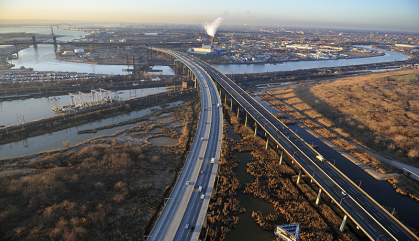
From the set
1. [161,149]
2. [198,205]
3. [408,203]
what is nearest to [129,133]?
[161,149]

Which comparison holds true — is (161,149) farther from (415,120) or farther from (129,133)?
(415,120)

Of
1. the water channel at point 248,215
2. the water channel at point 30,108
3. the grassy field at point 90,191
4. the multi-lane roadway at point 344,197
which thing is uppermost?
the water channel at point 30,108

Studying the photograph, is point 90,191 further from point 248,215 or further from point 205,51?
point 205,51

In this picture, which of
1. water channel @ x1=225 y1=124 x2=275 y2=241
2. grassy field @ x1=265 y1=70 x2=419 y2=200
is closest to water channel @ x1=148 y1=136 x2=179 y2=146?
water channel @ x1=225 y1=124 x2=275 y2=241

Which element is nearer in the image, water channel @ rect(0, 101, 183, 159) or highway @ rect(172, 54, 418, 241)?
highway @ rect(172, 54, 418, 241)

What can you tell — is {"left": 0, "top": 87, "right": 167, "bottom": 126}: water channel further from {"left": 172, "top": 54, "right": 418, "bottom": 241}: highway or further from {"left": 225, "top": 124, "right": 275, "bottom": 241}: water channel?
{"left": 172, "top": 54, "right": 418, "bottom": 241}: highway

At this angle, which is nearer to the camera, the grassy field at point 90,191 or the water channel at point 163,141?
the grassy field at point 90,191

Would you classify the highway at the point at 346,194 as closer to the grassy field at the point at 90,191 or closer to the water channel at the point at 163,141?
the water channel at the point at 163,141

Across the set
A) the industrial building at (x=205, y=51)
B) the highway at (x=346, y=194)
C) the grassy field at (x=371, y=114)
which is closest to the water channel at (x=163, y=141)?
the highway at (x=346, y=194)
